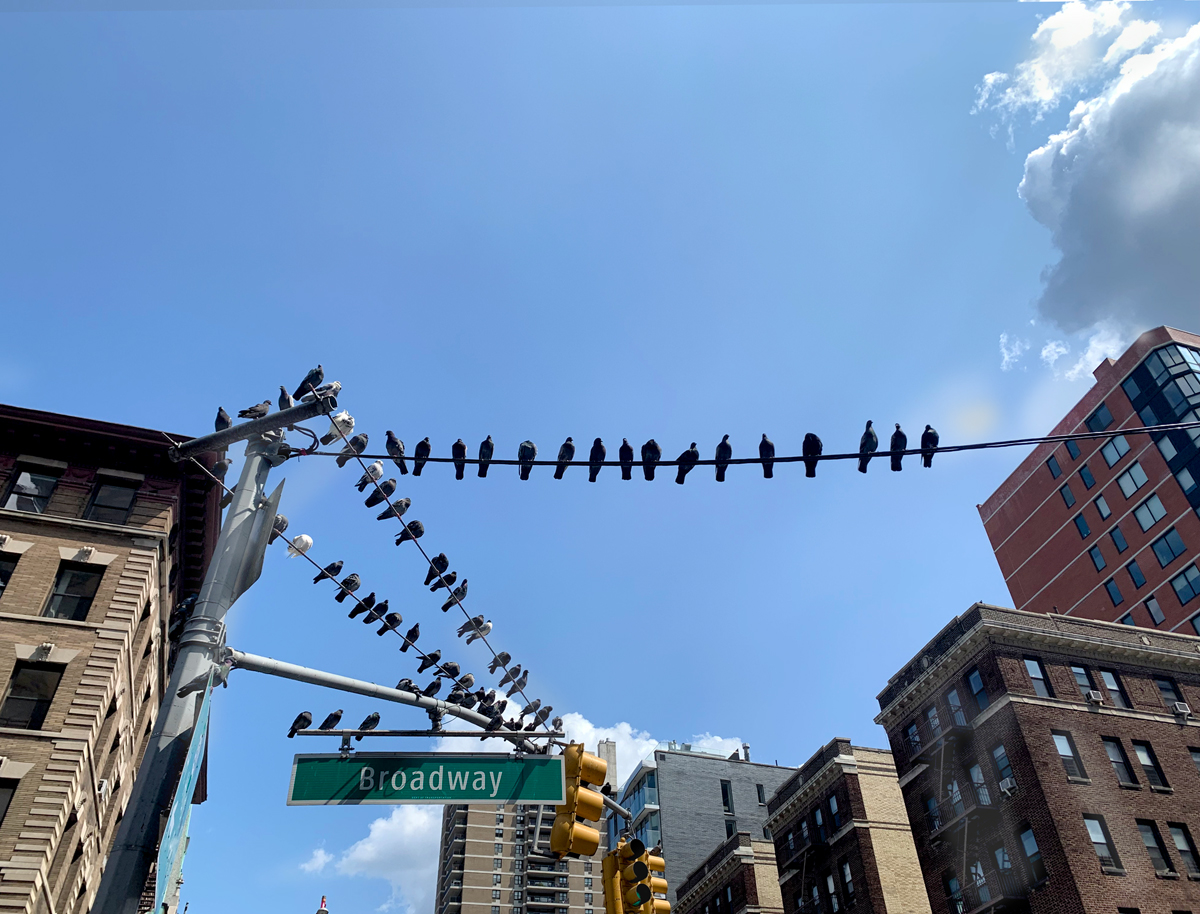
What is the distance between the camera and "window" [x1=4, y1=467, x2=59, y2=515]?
26.0 meters

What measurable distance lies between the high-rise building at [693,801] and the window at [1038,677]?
39.6 meters

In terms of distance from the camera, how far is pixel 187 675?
627 centimetres

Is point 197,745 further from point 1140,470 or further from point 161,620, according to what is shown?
point 1140,470

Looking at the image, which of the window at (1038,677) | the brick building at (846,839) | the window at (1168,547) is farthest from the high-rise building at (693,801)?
the window at (1038,677)

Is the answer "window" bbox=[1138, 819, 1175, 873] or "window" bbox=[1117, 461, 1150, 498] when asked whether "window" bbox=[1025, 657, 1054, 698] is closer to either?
"window" bbox=[1138, 819, 1175, 873]

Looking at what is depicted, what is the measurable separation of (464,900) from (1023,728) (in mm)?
98576

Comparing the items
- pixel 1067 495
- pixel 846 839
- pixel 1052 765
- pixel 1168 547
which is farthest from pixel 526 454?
pixel 1067 495

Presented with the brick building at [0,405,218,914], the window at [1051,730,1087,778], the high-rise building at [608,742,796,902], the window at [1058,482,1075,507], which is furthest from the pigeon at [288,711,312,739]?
the window at [1058,482,1075,507]

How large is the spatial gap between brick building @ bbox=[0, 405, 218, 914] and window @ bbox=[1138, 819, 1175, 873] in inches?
1398

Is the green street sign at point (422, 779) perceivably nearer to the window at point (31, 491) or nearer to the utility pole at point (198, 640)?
the utility pole at point (198, 640)

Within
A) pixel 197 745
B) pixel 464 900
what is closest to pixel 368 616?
pixel 197 745

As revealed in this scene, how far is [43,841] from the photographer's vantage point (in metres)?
20.9

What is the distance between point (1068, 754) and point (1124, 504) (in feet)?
105

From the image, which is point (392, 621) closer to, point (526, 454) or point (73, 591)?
point (526, 454)
